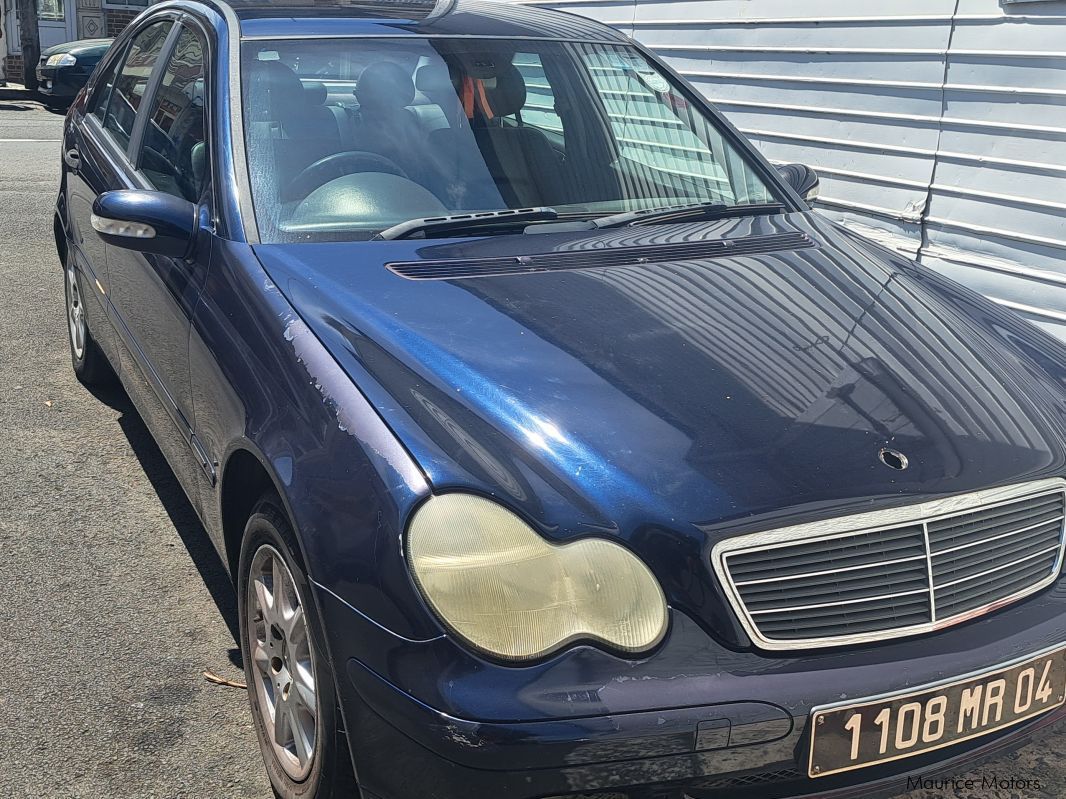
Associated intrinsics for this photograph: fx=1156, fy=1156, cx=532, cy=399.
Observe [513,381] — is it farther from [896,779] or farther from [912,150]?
[912,150]

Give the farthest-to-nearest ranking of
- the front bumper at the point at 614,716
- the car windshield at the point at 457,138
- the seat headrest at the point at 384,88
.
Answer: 1. the seat headrest at the point at 384,88
2. the car windshield at the point at 457,138
3. the front bumper at the point at 614,716

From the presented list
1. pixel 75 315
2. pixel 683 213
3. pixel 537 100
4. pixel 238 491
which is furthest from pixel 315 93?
pixel 75 315

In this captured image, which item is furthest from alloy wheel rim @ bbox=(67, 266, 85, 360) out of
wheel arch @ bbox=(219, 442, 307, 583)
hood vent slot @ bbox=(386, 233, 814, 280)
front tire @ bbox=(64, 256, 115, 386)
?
hood vent slot @ bbox=(386, 233, 814, 280)

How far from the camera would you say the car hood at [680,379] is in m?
2.02

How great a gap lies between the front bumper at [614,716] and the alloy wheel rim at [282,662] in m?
0.29

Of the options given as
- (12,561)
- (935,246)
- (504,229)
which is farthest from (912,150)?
(12,561)

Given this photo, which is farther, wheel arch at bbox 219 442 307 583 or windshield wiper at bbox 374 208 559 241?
windshield wiper at bbox 374 208 559 241

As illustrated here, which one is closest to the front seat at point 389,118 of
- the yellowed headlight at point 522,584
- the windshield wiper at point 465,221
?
the windshield wiper at point 465,221

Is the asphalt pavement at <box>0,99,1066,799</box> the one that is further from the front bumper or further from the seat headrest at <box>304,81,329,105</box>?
the seat headrest at <box>304,81,329,105</box>

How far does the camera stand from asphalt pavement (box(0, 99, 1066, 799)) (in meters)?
2.61

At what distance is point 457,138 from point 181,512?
5.28 feet

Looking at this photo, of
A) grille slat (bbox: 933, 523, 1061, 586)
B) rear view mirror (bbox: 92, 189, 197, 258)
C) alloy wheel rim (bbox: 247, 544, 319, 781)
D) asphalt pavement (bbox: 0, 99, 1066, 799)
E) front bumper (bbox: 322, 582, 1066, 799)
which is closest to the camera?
front bumper (bbox: 322, 582, 1066, 799)

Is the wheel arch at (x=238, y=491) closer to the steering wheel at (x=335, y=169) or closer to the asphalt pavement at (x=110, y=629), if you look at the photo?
the asphalt pavement at (x=110, y=629)

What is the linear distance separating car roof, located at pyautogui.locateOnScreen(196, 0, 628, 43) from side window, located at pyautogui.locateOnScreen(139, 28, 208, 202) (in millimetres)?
199
